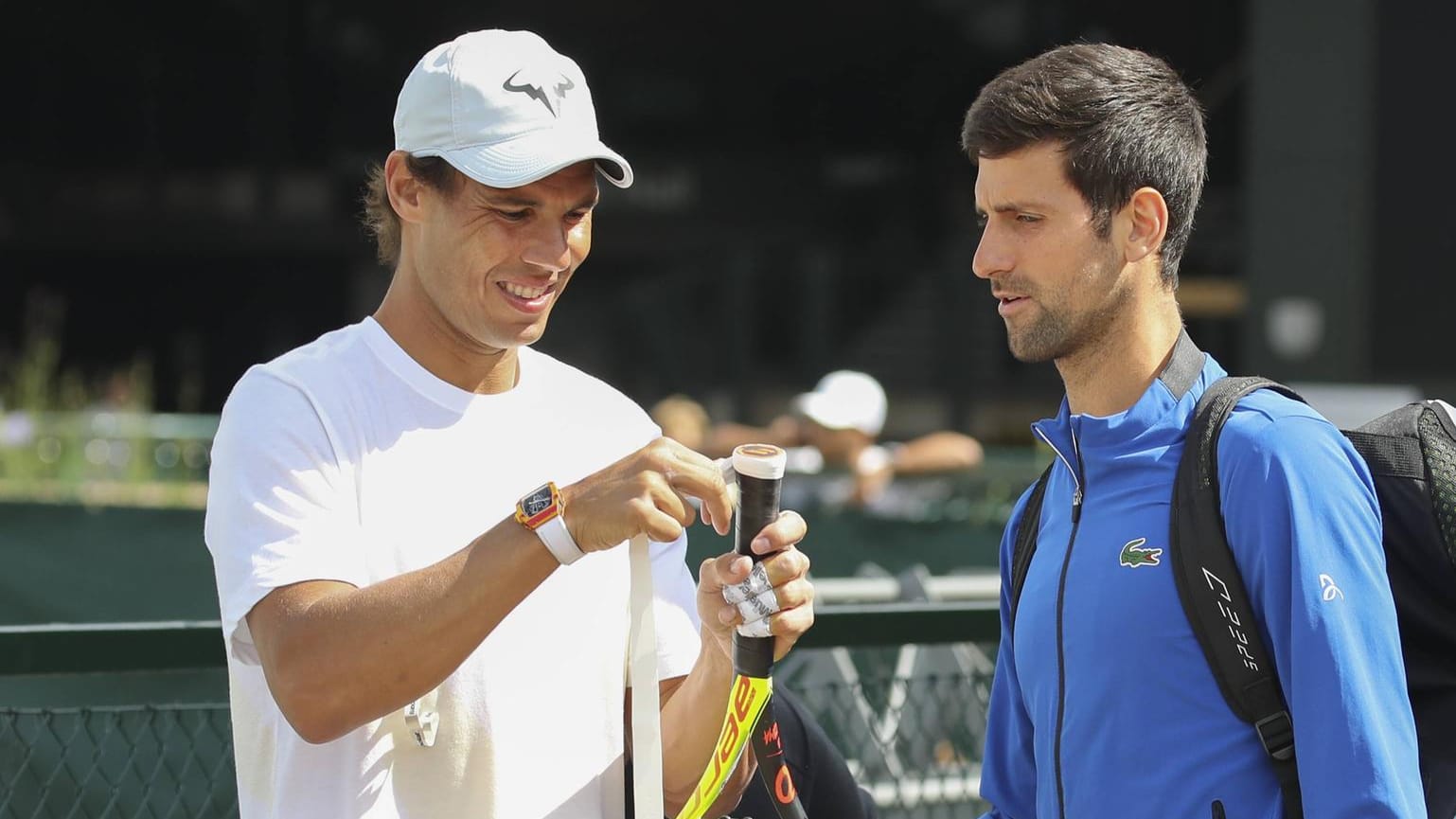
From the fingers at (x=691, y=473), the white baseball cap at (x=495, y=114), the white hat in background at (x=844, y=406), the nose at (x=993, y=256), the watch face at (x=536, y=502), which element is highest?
the white baseball cap at (x=495, y=114)

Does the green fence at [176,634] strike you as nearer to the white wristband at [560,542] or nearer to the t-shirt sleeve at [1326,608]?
the white wristband at [560,542]

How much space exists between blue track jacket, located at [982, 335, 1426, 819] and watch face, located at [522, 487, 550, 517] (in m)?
0.67

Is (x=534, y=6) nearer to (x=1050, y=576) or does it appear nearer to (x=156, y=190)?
(x=156, y=190)

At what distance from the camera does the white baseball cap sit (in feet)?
7.15

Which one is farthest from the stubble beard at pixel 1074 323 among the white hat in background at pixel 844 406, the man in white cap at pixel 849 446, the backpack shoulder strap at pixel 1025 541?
the white hat in background at pixel 844 406

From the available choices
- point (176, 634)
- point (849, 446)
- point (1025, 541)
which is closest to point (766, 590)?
point (1025, 541)

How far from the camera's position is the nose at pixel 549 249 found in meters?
2.26

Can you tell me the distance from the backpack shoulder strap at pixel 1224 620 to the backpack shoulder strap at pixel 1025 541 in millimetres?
375

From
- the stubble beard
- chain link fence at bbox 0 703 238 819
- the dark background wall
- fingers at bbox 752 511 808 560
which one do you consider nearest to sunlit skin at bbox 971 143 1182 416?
the stubble beard

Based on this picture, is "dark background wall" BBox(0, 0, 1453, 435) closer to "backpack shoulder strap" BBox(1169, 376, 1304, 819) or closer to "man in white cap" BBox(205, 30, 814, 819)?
"man in white cap" BBox(205, 30, 814, 819)

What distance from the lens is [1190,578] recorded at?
2037 mm

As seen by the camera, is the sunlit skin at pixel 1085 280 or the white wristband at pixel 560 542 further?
the sunlit skin at pixel 1085 280

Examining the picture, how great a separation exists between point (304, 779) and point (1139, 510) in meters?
1.05

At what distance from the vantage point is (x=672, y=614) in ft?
7.93
